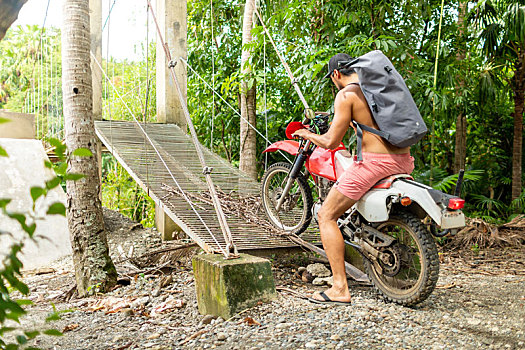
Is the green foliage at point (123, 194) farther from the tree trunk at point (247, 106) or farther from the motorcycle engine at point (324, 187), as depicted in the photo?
the motorcycle engine at point (324, 187)

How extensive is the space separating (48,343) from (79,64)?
1954mm

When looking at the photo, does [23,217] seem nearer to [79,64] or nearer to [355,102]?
[355,102]

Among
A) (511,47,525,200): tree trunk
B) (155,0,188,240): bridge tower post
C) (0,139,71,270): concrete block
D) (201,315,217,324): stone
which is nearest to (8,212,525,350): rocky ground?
(201,315,217,324): stone

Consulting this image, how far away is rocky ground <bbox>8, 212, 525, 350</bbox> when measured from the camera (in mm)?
2102

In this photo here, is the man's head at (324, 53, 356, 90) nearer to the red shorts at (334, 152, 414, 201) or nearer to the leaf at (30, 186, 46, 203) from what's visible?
the red shorts at (334, 152, 414, 201)

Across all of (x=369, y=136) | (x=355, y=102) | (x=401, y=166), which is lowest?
(x=401, y=166)

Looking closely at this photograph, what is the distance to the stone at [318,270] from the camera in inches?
128

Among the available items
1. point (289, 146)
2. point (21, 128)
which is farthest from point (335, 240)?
point (21, 128)

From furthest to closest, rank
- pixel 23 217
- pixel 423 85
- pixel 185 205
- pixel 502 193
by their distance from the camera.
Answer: pixel 502 193 → pixel 423 85 → pixel 185 205 → pixel 23 217

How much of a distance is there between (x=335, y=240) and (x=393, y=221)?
33 centimetres

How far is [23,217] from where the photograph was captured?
2.23 feet

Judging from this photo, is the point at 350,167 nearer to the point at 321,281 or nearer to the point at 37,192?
the point at 321,281

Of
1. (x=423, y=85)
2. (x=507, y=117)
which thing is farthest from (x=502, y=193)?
(x=423, y=85)

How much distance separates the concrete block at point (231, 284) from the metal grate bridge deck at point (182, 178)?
1.38ft
